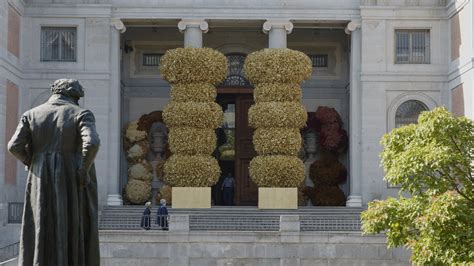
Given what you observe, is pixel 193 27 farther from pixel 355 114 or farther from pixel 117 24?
pixel 355 114

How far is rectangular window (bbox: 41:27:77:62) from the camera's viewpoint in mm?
33750

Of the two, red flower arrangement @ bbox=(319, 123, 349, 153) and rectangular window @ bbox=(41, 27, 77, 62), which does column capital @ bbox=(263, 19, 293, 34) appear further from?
rectangular window @ bbox=(41, 27, 77, 62)

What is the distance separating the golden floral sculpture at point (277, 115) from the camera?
31.8 metres

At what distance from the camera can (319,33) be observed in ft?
124

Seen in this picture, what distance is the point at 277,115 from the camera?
3203 cm

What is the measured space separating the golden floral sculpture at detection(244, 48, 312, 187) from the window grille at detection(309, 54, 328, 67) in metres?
5.22

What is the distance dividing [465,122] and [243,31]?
19777mm

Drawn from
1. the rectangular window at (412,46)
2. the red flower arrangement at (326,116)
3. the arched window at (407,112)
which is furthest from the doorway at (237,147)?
the rectangular window at (412,46)

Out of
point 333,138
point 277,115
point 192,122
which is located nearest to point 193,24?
point 192,122

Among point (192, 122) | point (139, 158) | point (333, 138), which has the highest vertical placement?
point (192, 122)

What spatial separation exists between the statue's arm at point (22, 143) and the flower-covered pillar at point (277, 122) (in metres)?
23.3

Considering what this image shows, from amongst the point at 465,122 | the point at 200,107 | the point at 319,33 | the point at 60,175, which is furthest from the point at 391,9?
the point at 60,175

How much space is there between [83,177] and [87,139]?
380mm

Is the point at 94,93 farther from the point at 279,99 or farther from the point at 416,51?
the point at 416,51
